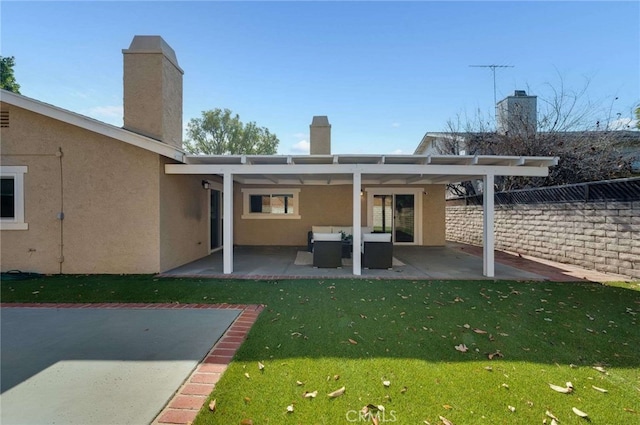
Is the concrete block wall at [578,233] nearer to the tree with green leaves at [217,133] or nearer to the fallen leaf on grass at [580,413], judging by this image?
the fallen leaf on grass at [580,413]

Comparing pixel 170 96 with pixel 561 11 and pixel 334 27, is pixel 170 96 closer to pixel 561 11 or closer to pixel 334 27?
pixel 334 27

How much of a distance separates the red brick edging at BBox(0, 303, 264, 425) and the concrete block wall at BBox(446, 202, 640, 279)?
8880 mm

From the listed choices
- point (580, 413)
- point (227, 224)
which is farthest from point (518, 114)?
point (580, 413)

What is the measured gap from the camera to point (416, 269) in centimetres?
830

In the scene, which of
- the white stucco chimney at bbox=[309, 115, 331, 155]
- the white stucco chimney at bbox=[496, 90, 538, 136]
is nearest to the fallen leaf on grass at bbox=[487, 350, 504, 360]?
the white stucco chimney at bbox=[309, 115, 331, 155]

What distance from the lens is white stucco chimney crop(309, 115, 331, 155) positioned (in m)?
11.9

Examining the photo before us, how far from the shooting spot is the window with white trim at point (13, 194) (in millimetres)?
7473

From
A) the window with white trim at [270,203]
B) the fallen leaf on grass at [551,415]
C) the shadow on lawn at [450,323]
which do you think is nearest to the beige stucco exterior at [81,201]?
the shadow on lawn at [450,323]

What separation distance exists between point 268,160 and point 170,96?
366cm

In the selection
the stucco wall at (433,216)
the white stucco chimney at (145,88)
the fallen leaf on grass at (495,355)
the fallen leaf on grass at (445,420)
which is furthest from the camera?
the stucco wall at (433,216)

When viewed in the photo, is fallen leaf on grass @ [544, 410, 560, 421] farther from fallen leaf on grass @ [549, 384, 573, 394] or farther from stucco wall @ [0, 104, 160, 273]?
stucco wall @ [0, 104, 160, 273]

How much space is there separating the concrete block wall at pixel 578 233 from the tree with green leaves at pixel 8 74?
1177 inches

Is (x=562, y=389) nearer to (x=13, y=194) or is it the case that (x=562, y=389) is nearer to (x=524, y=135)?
(x=13, y=194)

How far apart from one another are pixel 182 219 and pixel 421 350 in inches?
297
